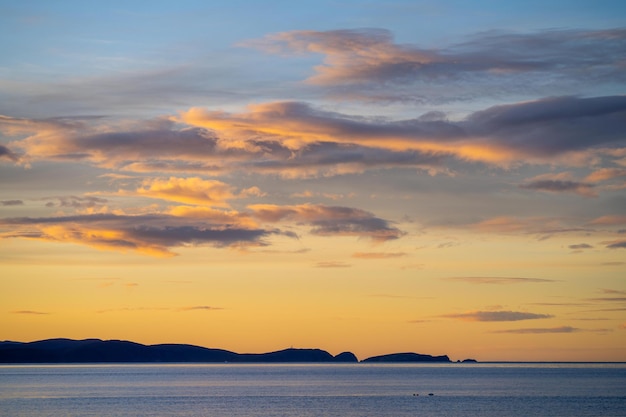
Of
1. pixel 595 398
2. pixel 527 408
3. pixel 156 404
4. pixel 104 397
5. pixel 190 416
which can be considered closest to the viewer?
pixel 190 416

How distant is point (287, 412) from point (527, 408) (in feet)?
126

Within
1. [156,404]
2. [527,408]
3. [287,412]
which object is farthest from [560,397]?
[156,404]

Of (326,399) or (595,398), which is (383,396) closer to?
(326,399)

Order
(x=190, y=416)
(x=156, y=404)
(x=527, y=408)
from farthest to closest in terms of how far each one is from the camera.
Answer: (x=156, y=404) → (x=527, y=408) → (x=190, y=416)

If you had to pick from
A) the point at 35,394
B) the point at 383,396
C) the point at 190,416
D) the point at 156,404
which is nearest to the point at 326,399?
the point at 383,396

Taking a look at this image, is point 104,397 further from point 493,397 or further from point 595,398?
point 595,398

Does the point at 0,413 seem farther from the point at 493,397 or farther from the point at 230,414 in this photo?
the point at 493,397

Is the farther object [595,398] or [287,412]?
[595,398]

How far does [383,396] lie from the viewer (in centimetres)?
16725

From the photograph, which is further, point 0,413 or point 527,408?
point 527,408

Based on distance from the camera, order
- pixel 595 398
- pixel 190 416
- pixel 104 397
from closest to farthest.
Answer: pixel 190 416, pixel 595 398, pixel 104 397

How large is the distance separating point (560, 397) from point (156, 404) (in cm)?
7547

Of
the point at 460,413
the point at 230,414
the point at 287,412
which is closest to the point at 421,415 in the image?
the point at 460,413

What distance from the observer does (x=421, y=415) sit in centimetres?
12156
